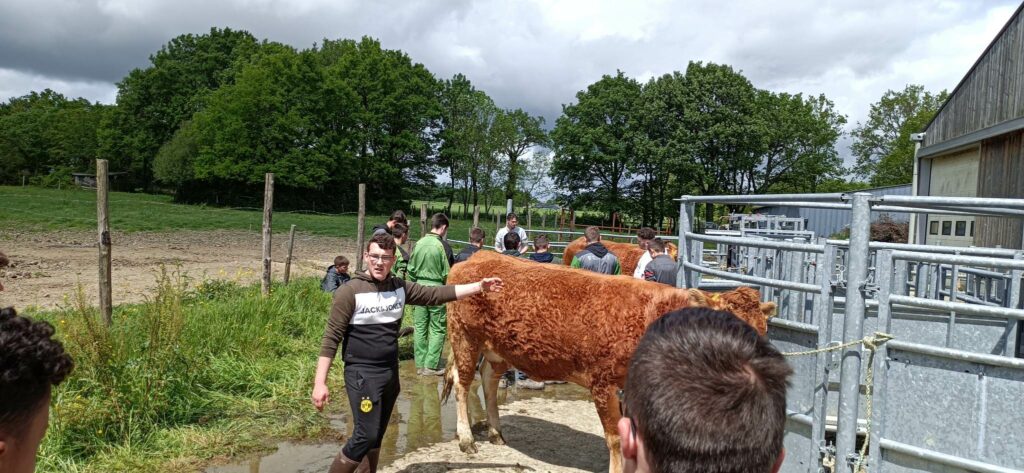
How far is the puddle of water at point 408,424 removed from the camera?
4852mm

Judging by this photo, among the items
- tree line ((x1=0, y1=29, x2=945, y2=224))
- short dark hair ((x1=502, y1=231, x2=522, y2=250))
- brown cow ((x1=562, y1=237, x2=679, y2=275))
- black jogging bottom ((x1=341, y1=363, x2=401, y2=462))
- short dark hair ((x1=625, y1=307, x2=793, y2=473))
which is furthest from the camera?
tree line ((x1=0, y1=29, x2=945, y2=224))

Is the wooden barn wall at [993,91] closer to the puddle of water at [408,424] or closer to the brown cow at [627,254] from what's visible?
the brown cow at [627,254]

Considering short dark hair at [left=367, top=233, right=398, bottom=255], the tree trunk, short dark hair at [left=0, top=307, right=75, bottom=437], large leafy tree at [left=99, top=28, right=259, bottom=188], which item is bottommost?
short dark hair at [left=0, top=307, right=75, bottom=437]

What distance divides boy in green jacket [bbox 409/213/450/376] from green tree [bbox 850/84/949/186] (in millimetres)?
45990

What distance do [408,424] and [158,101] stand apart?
60.1 metres

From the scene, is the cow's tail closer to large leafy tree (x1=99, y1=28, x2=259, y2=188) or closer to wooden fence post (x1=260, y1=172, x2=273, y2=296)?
wooden fence post (x1=260, y1=172, x2=273, y2=296)

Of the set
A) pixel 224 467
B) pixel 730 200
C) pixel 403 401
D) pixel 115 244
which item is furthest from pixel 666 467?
pixel 115 244

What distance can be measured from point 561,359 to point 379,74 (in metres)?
51.3

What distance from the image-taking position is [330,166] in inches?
1903

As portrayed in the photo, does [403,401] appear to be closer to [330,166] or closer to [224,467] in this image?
[224,467]

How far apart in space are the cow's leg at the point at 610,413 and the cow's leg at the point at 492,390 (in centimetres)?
120

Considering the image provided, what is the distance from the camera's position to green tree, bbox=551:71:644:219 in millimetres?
47750

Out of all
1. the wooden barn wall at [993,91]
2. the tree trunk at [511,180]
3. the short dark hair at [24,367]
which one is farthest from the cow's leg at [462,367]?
the tree trunk at [511,180]

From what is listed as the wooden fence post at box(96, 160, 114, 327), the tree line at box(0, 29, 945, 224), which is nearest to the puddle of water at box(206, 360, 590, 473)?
the wooden fence post at box(96, 160, 114, 327)
